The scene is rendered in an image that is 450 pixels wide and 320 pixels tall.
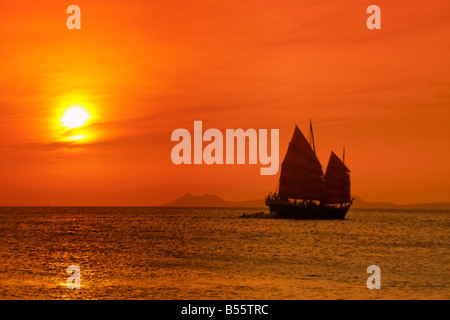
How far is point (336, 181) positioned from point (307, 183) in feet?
18.8

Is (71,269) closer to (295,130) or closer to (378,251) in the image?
(378,251)

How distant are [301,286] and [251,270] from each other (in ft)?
21.4

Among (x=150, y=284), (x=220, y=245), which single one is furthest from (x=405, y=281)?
(x=220, y=245)

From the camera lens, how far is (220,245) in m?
52.5

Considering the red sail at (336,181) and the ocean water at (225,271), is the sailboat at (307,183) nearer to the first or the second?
Result: the red sail at (336,181)

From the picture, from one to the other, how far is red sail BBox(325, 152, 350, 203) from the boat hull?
306 cm

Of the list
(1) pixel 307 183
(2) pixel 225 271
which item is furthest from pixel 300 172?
(2) pixel 225 271

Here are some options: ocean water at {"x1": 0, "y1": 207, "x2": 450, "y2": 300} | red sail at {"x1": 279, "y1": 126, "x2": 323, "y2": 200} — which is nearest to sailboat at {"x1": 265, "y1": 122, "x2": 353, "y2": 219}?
red sail at {"x1": 279, "y1": 126, "x2": 323, "y2": 200}

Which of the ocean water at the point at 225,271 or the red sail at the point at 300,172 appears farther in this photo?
the red sail at the point at 300,172

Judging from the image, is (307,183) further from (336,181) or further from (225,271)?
A: (225,271)

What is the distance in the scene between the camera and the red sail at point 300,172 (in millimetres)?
92838

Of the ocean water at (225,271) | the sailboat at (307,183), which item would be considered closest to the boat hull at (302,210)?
the sailboat at (307,183)

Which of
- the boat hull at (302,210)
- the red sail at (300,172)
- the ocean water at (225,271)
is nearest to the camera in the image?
the ocean water at (225,271)

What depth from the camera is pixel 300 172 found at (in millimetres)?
94312
